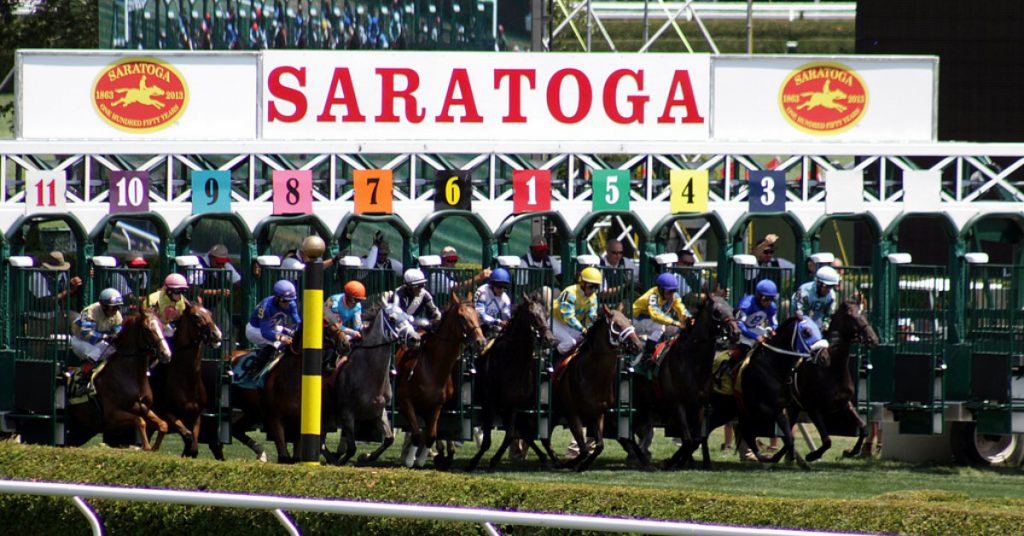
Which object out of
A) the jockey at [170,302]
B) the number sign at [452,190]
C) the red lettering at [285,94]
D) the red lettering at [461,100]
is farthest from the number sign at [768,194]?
the jockey at [170,302]

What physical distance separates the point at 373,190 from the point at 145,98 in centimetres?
240

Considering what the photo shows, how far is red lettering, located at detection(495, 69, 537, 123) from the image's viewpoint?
1583cm

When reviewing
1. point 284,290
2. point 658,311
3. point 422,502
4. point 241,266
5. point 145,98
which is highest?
point 145,98

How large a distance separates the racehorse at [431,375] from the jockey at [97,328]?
190 centimetres

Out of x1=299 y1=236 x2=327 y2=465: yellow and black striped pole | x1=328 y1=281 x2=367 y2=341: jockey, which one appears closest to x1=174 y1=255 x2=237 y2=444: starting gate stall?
x1=328 y1=281 x2=367 y2=341: jockey

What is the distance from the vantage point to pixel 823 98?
53.1ft

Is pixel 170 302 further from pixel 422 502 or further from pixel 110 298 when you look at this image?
pixel 422 502

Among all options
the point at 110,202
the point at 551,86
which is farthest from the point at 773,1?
the point at 110,202

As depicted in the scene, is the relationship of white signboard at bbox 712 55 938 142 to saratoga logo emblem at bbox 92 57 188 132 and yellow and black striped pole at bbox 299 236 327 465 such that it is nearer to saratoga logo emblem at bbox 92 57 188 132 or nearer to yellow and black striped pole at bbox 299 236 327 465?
saratoga logo emblem at bbox 92 57 188 132

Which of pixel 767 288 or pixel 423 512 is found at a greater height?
pixel 767 288

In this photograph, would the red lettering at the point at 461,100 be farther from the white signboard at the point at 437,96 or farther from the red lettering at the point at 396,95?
the red lettering at the point at 396,95

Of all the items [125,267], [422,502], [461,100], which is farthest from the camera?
[461,100]

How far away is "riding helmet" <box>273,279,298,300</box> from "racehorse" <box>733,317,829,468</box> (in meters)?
3.19

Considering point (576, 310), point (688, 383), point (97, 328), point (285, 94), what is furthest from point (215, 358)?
point (285, 94)
